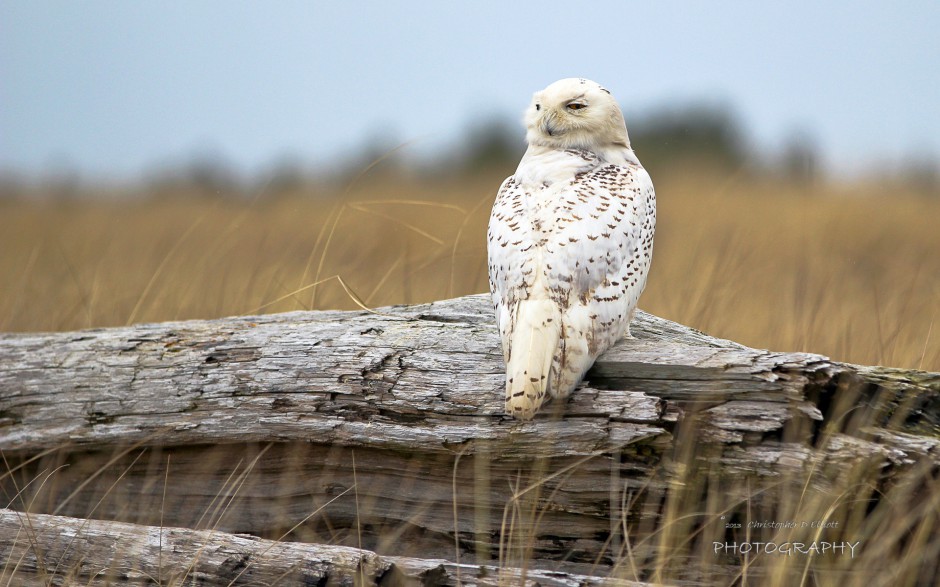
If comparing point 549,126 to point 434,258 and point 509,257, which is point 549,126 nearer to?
point 509,257

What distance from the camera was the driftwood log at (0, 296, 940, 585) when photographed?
252cm

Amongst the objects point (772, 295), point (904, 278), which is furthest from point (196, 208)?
point (904, 278)

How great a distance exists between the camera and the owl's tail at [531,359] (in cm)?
266

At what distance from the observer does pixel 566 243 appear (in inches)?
114

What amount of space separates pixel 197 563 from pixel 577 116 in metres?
2.13

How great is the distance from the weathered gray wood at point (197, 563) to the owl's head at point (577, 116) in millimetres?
1751

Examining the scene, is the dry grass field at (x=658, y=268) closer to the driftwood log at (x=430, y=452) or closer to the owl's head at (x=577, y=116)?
the driftwood log at (x=430, y=452)

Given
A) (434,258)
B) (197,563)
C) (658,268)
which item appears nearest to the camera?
(197,563)

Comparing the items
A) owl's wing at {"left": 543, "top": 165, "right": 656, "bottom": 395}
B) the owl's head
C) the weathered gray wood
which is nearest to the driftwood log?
the weathered gray wood

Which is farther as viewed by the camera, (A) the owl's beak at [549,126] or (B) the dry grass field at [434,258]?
(B) the dry grass field at [434,258]

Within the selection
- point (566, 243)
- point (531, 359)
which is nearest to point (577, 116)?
point (566, 243)

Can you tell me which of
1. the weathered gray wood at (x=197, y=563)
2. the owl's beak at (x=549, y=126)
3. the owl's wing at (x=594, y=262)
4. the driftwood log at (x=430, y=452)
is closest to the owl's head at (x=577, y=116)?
the owl's beak at (x=549, y=126)

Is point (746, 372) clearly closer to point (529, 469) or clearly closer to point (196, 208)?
point (529, 469)

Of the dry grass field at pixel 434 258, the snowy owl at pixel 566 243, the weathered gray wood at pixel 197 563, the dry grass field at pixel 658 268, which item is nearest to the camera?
the weathered gray wood at pixel 197 563
